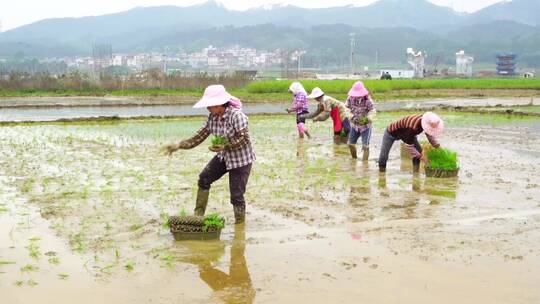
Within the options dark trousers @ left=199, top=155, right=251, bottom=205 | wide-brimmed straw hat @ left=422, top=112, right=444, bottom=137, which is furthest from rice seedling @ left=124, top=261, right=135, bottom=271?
wide-brimmed straw hat @ left=422, top=112, right=444, bottom=137

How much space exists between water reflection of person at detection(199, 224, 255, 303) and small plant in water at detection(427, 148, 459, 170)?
4549mm

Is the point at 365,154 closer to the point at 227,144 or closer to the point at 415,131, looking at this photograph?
the point at 415,131

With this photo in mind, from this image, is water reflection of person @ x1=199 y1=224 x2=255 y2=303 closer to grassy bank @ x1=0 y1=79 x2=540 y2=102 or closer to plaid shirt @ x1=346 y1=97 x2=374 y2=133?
plaid shirt @ x1=346 y1=97 x2=374 y2=133

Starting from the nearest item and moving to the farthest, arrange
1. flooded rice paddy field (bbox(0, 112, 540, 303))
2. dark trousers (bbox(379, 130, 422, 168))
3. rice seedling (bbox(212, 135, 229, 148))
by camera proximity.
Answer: flooded rice paddy field (bbox(0, 112, 540, 303)), rice seedling (bbox(212, 135, 229, 148)), dark trousers (bbox(379, 130, 422, 168))

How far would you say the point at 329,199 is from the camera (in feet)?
26.7

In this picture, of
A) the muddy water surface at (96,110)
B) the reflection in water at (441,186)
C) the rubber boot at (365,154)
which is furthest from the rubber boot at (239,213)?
the muddy water surface at (96,110)

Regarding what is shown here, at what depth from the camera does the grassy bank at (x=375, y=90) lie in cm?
3547

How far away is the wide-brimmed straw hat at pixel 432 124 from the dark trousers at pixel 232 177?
319 centimetres

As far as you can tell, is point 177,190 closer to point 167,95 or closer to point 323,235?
point 323,235

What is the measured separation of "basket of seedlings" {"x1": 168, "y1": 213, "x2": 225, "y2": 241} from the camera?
242 inches

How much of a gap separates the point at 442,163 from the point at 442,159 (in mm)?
57

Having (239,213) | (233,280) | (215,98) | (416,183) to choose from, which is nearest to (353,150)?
(416,183)

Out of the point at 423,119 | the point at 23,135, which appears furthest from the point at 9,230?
the point at 23,135

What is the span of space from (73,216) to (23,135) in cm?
964
